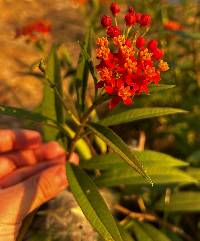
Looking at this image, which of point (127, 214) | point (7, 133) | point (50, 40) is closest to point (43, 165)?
point (7, 133)

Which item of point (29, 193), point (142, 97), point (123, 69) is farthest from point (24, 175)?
point (142, 97)

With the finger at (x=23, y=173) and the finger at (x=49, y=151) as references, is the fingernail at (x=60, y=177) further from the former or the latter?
the finger at (x=49, y=151)

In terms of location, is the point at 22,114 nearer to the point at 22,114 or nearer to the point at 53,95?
the point at 22,114

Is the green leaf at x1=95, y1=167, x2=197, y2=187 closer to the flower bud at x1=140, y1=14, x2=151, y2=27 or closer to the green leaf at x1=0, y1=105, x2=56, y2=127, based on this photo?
the green leaf at x1=0, y1=105, x2=56, y2=127

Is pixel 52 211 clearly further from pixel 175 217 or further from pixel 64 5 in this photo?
pixel 64 5

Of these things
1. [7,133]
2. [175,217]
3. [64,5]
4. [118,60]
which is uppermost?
[64,5]

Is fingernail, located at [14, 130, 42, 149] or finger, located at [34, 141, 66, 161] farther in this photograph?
fingernail, located at [14, 130, 42, 149]

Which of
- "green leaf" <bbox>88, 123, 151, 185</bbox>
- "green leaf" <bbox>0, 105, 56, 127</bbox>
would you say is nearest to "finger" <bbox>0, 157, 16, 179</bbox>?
"green leaf" <bbox>0, 105, 56, 127</bbox>
